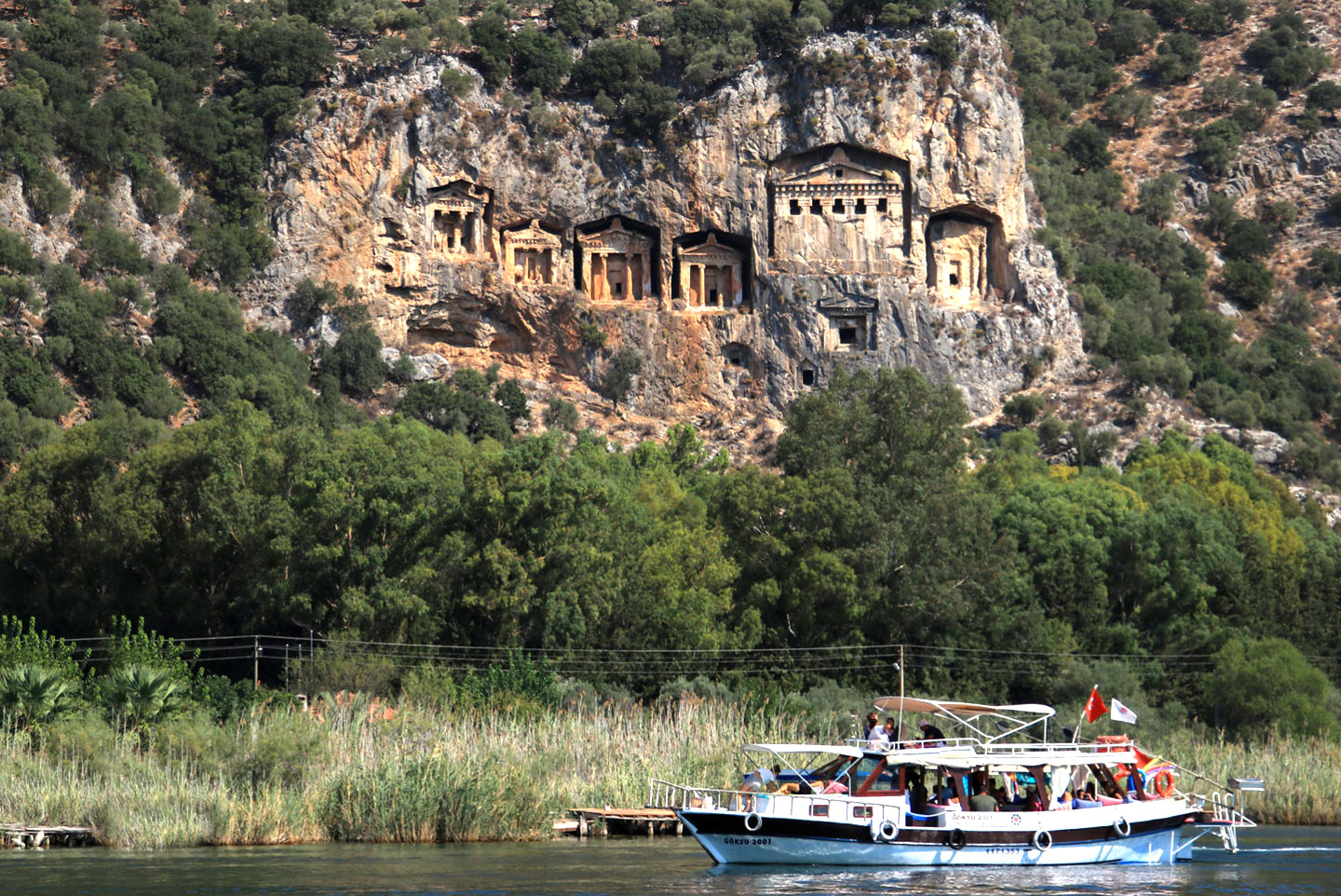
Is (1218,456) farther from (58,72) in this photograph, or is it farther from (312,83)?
(58,72)

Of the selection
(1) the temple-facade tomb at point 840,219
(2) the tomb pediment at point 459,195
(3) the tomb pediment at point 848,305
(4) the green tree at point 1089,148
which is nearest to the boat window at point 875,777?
(3) the tomb pediment at point 848,305

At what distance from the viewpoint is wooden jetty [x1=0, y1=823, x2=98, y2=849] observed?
3466cm

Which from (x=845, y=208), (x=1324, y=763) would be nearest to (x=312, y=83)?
(x=845, y=208)

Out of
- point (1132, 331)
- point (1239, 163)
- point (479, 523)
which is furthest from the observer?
point (1239, 163)

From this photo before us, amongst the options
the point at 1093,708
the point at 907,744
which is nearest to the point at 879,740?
the point at 907,744

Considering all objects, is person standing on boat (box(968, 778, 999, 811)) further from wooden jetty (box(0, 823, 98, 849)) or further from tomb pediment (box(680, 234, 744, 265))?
tomb pediment (box(680, 234, 744, 265))

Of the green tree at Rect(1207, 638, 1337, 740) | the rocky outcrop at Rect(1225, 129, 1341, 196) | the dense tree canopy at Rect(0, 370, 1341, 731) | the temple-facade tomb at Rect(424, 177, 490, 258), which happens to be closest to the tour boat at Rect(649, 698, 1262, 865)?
the dense tree canopy at Rect(0, 370, 1341, 731)

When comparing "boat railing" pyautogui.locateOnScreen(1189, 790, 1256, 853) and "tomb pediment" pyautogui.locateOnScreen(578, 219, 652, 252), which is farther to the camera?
"tomb pediment" pyautogui.locateOnScreen(578, 219, 652, 252)

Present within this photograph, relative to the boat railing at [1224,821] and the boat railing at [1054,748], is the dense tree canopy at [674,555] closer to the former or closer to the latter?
the boat railing at [1224,821]

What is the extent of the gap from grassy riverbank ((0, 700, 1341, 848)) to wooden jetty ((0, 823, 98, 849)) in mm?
319

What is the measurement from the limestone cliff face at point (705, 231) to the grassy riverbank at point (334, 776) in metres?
60.8

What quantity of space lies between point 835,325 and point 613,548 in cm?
4695

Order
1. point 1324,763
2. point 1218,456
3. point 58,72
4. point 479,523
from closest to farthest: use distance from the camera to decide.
→ point 1324,763 < point 479,523 < point 1218,456 < point 58,72

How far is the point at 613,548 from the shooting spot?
58.0 metres
